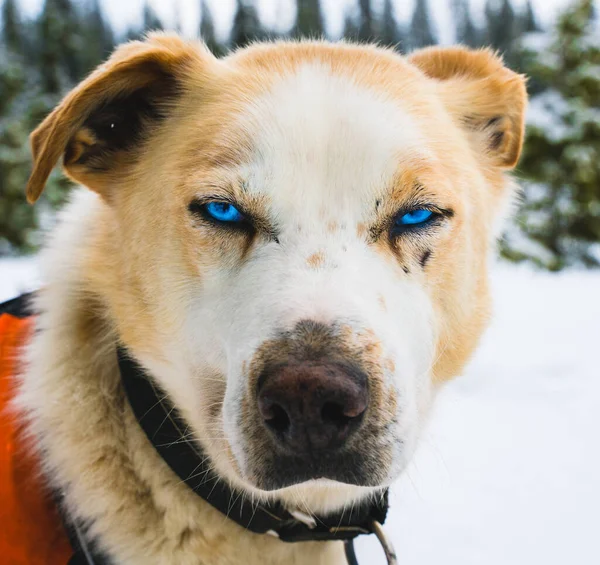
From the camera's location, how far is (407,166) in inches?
77.0

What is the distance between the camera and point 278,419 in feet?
5.17

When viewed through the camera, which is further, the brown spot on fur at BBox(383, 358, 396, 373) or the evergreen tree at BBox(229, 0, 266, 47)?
the evergreen tree at BBox(229, 0, 266, 47)

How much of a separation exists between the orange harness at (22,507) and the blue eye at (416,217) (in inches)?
57.4

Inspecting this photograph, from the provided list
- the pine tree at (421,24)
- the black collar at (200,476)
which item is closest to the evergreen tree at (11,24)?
the pine tree at (421,24)

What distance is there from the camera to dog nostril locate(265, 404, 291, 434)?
1.55 meters

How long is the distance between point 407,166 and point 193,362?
0.92 meters

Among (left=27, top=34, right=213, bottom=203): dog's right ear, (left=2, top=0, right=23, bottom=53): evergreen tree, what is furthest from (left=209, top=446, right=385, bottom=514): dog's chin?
(left=2, top=0, right=23, bottom=53): evergreen tree

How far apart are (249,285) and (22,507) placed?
3.37 feet

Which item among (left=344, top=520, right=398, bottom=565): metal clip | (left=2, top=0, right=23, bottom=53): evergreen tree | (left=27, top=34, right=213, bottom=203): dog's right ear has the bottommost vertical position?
(left=2, top=0, right=23, bottom=53): evergreen tree

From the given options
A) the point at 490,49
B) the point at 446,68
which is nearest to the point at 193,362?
the point at 446,68

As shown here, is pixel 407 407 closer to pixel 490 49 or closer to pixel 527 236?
pixel 490 49

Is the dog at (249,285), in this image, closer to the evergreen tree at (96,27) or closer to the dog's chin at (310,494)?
the dog's chin at (310,494)

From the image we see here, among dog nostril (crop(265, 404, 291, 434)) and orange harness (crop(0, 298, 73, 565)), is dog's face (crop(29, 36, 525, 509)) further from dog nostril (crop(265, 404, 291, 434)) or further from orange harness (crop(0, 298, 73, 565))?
orange harness (crop(0, 298, 73, 565))

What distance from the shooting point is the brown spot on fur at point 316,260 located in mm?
1761
